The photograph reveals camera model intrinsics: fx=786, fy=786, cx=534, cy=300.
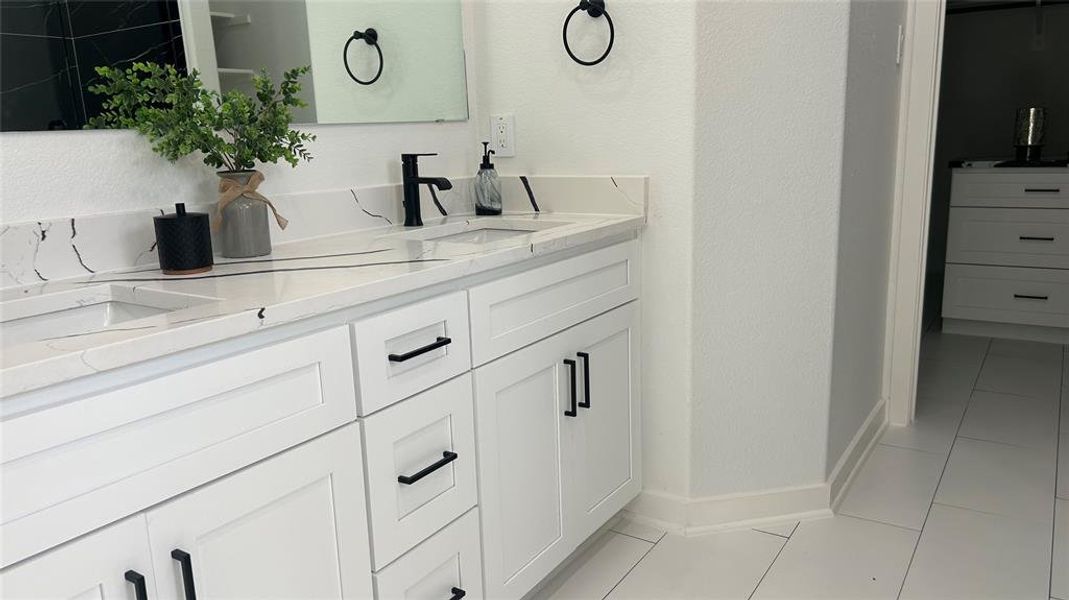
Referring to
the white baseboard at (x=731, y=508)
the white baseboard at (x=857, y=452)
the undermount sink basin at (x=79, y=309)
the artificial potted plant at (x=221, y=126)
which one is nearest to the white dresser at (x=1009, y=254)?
the white baseboard at (x=857, y=452)

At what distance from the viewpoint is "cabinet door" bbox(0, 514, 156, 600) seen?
87cm

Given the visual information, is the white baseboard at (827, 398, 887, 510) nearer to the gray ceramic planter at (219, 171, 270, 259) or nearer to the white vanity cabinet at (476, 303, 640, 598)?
the white vanity cabinet at (476, 303, 640, 598)

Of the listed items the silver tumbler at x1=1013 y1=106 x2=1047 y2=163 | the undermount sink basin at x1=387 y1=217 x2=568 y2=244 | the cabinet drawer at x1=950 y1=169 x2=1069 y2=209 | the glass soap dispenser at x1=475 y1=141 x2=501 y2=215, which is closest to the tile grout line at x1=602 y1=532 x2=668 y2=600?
the undermount sink basin at x1=387 y1=217 x2=568 y2=244

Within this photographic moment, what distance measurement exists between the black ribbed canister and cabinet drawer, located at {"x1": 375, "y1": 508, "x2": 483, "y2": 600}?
64 cm

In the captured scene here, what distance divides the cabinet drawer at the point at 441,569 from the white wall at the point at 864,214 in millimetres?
1143

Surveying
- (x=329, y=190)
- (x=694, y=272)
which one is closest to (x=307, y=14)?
(x=329, y=190)

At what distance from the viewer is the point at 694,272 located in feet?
6.51

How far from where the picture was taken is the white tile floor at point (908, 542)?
1.87 meters

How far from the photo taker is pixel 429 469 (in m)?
1.38

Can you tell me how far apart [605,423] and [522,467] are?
1.17ft

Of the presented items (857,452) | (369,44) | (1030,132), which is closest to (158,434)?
(369,44)

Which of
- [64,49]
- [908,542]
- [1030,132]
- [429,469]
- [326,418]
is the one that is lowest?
[908,542]

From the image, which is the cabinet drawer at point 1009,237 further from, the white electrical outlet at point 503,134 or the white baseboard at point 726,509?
the white electrical outlet at point 503,134

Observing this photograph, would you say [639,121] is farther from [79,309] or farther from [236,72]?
[79,309]
